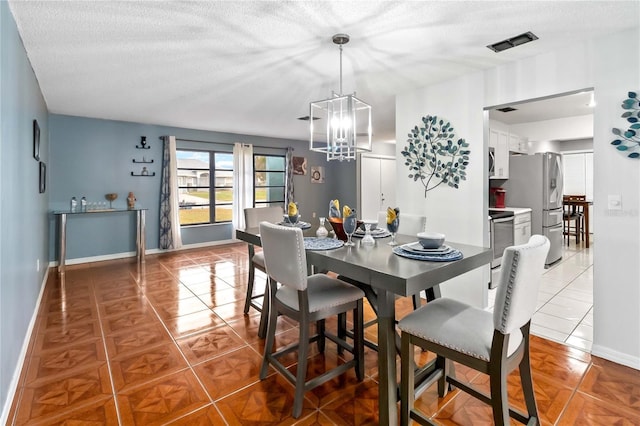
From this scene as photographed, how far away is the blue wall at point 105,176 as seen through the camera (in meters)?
5.04

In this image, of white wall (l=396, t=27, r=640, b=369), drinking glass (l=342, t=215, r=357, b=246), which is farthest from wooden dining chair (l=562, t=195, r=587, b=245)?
drinking glass (l=342, t=215, r=357, b=246)

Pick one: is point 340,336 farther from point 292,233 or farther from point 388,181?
point 388,181

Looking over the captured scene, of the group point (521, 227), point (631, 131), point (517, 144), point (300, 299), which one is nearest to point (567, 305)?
point (521, 227)

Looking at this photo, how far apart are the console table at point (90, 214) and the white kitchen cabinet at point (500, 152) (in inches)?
210

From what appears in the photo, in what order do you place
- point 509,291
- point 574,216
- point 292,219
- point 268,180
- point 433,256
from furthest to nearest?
1. point 268,180
2. point 574,216
3. point 292,219
4. point 433,256
5. point 509,291

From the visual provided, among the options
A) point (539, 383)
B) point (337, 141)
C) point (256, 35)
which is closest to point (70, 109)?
point (256, 35)

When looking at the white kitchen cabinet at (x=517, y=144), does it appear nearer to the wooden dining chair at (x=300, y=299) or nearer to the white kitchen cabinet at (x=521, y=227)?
the white kitchen cabinet at (x=521, y=227)

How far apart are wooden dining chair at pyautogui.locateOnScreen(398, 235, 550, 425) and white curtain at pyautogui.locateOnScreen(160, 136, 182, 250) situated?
5292 millimetres

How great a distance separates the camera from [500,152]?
473cm

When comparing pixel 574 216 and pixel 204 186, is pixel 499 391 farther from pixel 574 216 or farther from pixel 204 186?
pixel 574 216

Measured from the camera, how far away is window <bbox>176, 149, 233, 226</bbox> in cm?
636

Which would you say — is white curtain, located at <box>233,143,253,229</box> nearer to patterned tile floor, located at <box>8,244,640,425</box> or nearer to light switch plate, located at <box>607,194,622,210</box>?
patterned tile floor, located at <box>8,244,640,425</box>

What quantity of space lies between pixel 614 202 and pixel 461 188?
1.21 metres

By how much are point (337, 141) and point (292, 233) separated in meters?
1.04
